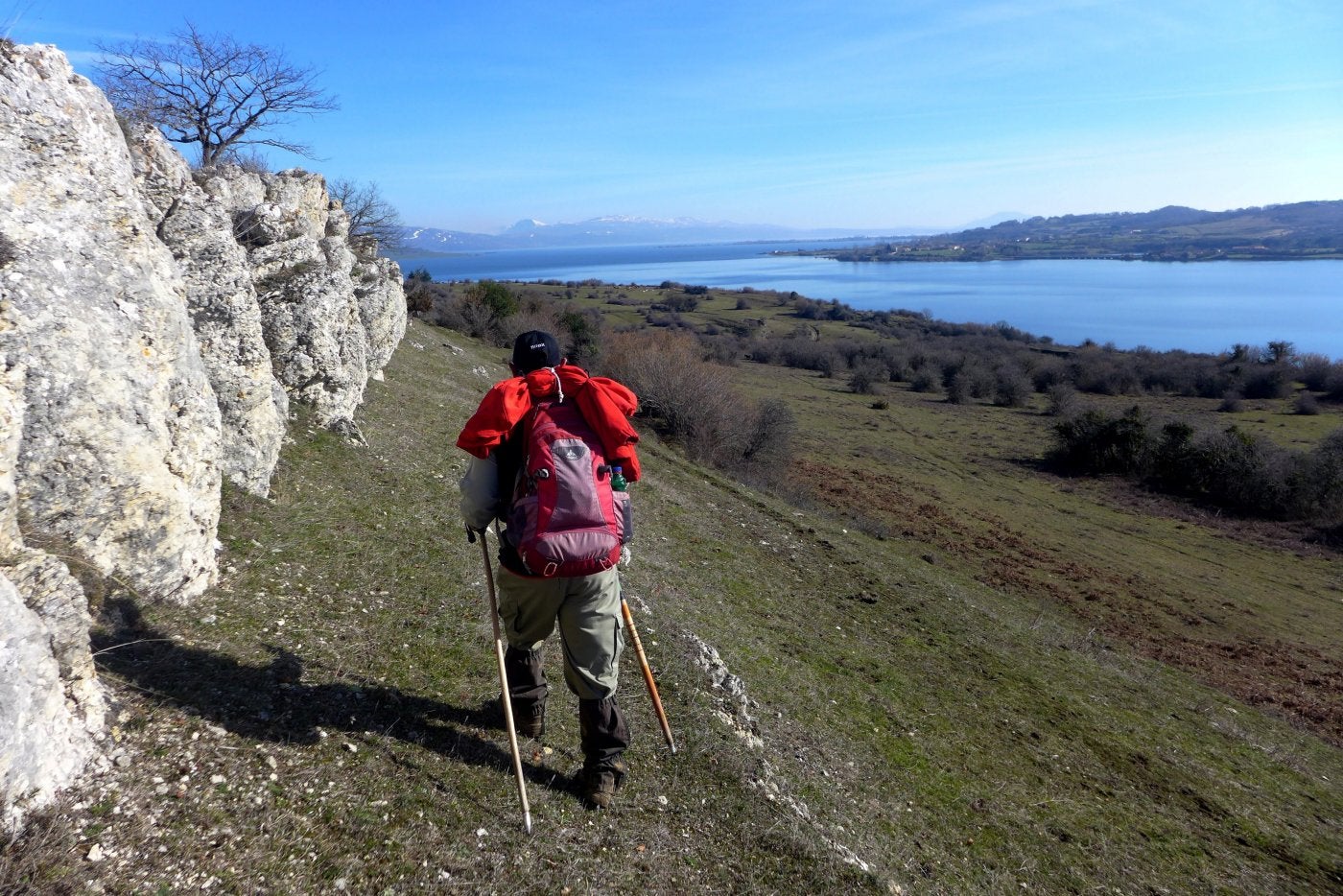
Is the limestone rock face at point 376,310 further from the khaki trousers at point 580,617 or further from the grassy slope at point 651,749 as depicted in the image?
the khaki trousers at point 580,617

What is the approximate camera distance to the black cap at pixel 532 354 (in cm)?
385

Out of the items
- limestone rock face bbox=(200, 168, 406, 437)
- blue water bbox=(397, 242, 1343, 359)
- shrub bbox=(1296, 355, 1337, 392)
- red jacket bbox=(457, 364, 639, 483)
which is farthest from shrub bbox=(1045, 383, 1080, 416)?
red jacket bbox=(457, 364, 639, 483)

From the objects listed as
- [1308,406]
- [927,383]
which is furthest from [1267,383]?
[927,383]

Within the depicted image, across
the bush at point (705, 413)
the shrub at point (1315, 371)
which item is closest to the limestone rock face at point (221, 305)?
the bush at point (705, 413)

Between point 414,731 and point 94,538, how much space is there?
2327mm

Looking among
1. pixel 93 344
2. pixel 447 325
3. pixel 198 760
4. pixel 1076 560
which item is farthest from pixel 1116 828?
pixel 447 325

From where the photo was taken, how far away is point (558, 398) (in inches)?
145

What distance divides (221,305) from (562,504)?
18.7 ft

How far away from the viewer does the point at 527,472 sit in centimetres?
354

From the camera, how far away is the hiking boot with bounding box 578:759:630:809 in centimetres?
391

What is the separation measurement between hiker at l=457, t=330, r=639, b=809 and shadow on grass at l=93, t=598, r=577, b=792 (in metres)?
0.80

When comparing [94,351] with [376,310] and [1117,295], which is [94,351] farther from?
[1117,295]

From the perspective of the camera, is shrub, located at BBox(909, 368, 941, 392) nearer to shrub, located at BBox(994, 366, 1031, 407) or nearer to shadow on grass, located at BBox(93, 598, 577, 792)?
shrub, located at BBox(994, 366, 1031, 407)

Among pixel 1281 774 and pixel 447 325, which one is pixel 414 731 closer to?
pixel 1281 774
